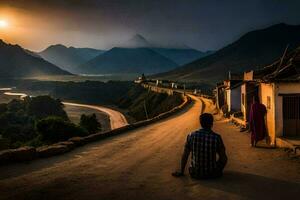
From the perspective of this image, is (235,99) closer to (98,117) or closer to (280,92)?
(280,92)

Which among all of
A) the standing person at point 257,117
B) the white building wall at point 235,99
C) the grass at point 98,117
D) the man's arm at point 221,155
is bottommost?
the grass at point 98,117

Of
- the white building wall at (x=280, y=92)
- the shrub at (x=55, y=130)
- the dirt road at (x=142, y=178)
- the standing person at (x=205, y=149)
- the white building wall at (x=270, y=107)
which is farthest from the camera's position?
the shrub at (x=55, y=130)

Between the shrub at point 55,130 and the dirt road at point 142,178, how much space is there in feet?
74.5

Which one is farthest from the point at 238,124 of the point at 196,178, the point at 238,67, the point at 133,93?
the point at 238,67

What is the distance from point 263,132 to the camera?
1448cm

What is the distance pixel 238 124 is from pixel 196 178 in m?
15.9

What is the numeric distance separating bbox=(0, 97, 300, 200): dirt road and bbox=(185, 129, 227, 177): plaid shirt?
0.92ft

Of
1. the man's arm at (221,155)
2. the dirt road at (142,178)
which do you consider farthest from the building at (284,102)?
the man's arm at (221,155)

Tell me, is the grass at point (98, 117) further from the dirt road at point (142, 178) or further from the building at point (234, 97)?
the dirt road at point (142, 178)

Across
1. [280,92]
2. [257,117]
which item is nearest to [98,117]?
[280,92]

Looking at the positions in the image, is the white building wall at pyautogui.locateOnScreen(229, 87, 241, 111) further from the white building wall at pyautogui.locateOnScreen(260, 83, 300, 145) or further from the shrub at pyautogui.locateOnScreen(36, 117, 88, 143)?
the white building wall at pyautogui.locateOnScreen(260, 83, 300, 145)

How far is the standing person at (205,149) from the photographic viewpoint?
8.87 m

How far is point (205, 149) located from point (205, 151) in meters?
0.04

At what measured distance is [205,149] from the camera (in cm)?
886
